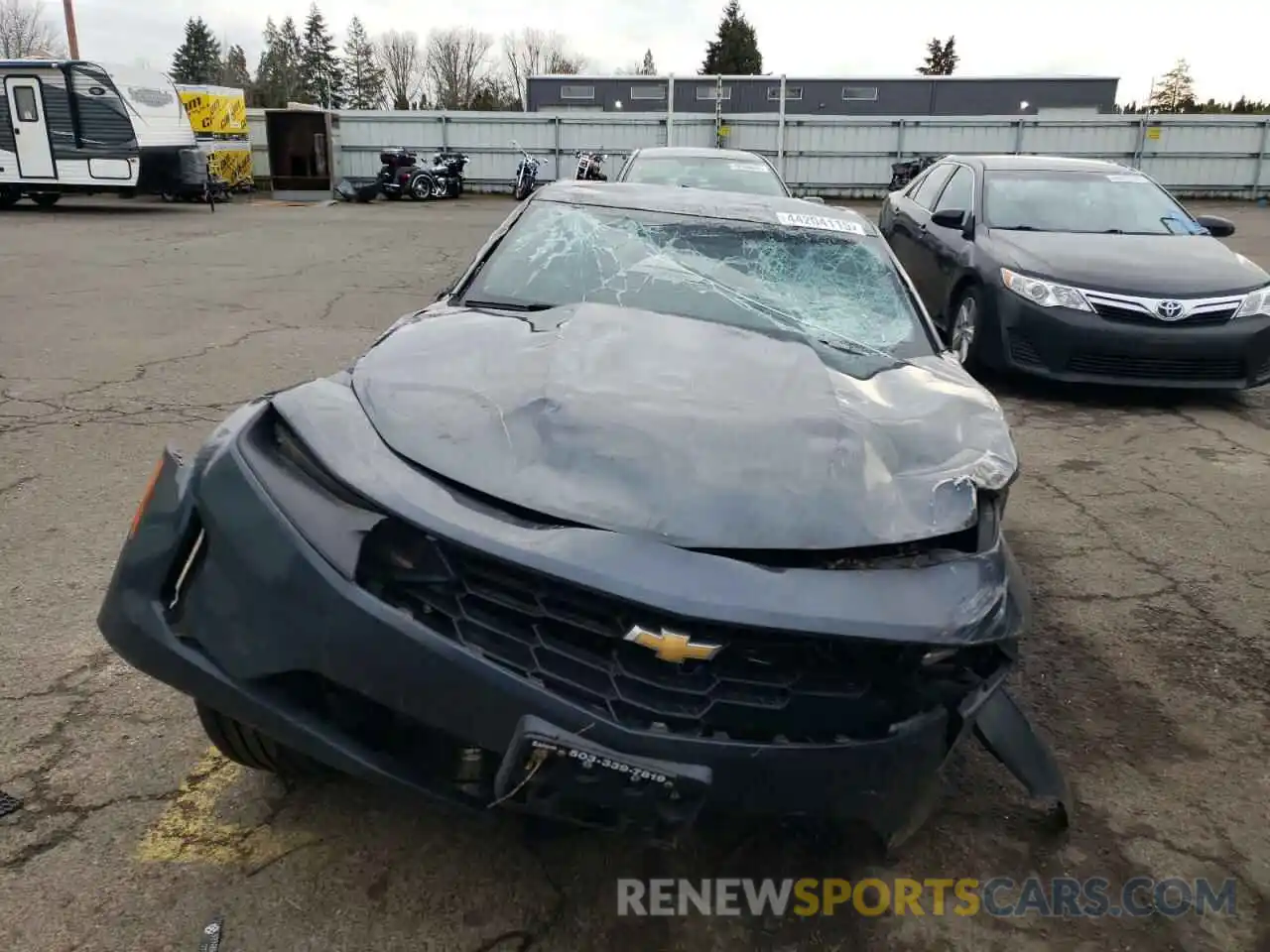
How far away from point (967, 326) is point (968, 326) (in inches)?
0.8

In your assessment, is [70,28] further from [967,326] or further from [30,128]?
[967,326]

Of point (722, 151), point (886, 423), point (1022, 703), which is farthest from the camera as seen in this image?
point (722, 151)

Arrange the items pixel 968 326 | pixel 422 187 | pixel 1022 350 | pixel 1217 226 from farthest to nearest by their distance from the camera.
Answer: pixel 422 187 → pixel 1217 226 → pixel 968 326 → pixel 1022 350

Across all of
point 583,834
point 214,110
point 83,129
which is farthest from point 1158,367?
point 214,110

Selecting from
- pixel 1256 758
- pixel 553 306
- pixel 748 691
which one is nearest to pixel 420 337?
pixel 553 306

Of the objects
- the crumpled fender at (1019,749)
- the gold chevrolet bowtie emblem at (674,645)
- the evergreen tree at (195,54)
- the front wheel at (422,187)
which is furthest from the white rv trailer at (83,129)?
the evergreen tree at (195,54)

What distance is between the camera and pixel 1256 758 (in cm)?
264

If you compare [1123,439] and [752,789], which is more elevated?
[752,789]

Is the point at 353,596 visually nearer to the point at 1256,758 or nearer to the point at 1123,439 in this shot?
the point at 1256,758

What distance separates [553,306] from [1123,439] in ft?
13.1

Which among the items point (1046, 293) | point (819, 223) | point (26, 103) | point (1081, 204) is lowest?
point (1046, 293)

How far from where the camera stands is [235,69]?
6481cm

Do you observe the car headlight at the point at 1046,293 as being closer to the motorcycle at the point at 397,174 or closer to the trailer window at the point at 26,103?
the trailer window at the point at 26,103

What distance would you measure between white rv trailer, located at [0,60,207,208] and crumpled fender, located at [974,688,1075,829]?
18.5 metres
